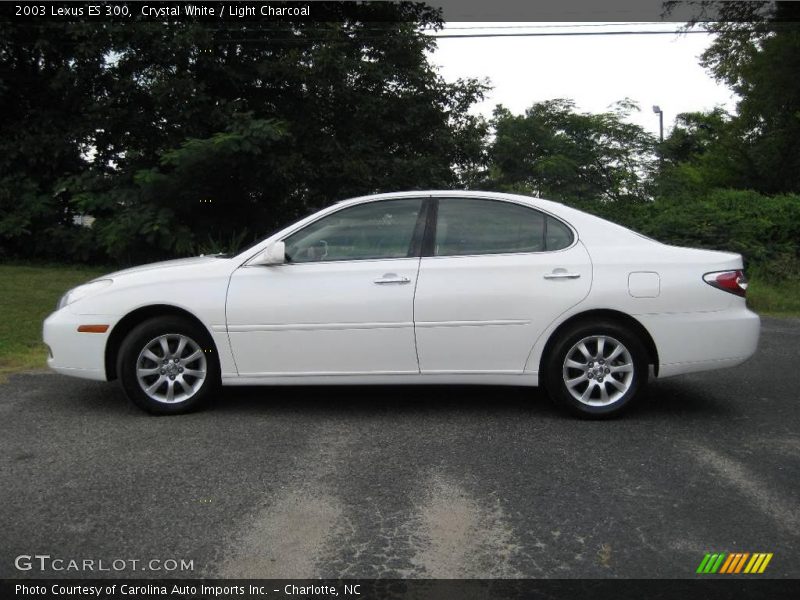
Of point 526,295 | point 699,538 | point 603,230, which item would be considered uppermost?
point 603,230

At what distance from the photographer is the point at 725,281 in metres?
5.69

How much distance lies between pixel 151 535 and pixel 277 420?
214cm

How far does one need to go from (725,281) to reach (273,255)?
3.16 metres

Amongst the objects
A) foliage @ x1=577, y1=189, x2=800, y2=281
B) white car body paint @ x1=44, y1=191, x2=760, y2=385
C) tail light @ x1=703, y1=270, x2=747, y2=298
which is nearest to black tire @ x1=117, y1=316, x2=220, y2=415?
white car body paint @ x1=44, y1=191, x2=760, y2=385

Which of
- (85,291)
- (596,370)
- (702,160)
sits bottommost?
(596,370)

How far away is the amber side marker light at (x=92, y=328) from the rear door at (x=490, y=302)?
2.22 metres

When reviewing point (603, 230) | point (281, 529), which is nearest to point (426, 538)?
point (281, 529)

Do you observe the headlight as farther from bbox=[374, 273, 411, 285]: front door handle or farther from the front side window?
bbox=[374, 273, 411, 285]: front door handle

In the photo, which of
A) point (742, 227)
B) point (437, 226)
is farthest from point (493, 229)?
point (742, 227)

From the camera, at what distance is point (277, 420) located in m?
5.77

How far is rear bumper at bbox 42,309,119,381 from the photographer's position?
19.0 feet

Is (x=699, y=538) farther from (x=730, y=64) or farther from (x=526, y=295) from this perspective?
(x=730, y=64)

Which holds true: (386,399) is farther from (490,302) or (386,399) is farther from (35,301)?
(35,301)

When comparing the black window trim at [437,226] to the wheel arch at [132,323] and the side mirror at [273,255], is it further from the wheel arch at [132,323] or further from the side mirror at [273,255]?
the wheel arch at [132,323]
